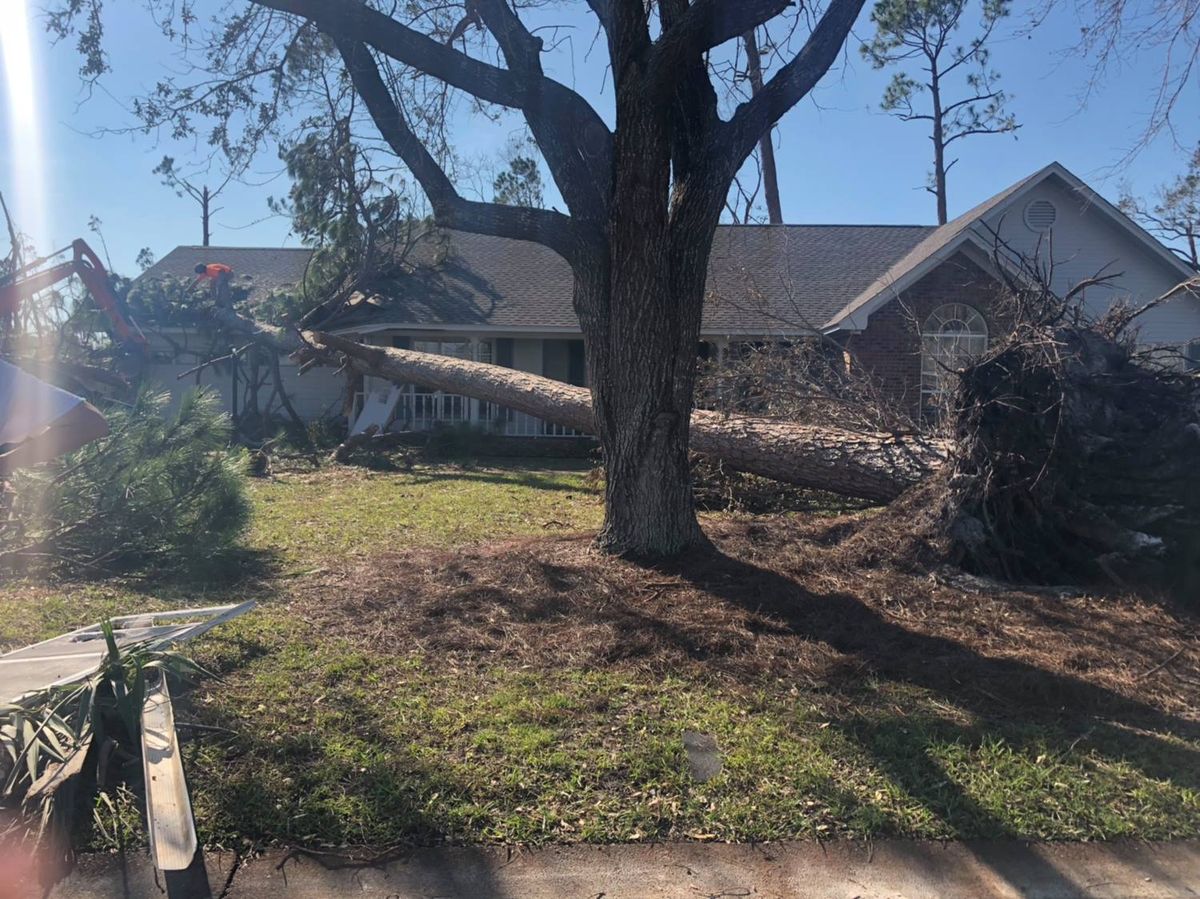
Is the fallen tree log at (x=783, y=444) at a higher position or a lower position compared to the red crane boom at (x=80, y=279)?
lower

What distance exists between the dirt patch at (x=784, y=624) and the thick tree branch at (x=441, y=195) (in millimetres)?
2533

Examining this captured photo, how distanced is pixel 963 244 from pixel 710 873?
49.8ft

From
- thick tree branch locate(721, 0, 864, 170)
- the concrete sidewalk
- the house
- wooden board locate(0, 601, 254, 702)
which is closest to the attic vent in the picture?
the house

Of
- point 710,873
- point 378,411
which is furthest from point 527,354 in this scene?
point 710,873

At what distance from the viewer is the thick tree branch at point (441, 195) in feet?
23.4

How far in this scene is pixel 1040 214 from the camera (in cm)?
1755

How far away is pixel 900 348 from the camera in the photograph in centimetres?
1658

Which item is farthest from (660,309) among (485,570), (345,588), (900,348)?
(900,348)

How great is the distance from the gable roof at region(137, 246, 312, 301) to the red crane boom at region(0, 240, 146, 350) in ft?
20.4

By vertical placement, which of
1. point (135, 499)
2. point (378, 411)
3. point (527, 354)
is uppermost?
point (527, 354)

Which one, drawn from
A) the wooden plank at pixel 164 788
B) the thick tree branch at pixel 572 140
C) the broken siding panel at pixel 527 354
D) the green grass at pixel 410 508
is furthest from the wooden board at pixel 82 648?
the broken siding panel at pixel 527 354

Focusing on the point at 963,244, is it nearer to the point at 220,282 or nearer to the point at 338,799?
the point at 220,282

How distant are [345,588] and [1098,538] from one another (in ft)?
18.1

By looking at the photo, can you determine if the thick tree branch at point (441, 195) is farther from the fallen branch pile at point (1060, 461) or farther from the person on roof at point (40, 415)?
the fallen branch pile at point (1060, 461)
